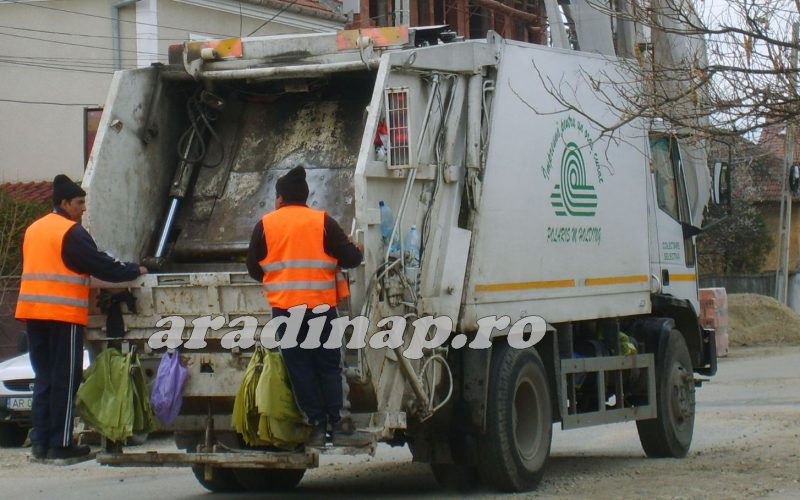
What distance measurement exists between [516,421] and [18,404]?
620 centimetres

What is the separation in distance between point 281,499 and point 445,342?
1771 mm

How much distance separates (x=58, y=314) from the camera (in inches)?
314

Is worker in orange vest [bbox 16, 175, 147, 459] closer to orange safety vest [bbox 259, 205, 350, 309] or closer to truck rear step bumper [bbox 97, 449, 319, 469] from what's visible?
truck rear step bumper [bbox 97, 449, 319, 469]

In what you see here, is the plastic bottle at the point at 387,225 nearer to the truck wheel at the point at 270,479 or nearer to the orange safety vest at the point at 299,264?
the orange safety vest at the point at 299,264

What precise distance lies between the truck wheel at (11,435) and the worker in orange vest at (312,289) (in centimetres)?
685

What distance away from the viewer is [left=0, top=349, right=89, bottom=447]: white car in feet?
44.2

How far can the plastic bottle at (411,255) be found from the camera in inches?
317

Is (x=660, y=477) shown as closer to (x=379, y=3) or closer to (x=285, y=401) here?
(x=285, y=401)

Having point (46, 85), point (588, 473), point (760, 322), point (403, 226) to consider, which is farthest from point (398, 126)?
point (760, 322)

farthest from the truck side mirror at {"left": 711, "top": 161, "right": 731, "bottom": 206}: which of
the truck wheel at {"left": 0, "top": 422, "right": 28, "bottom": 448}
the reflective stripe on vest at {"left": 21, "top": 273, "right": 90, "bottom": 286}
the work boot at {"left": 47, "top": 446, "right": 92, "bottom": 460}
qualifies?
the truck wheel at {"left": 0, "top": 422, "right": 28, "bottom": 448}

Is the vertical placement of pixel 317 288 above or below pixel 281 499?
above

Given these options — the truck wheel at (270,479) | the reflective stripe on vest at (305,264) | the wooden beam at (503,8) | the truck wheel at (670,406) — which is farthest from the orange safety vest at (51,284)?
the wooden beam at (503,8)

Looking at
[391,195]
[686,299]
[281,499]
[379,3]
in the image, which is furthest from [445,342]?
[379,3]

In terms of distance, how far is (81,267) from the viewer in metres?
8.02
